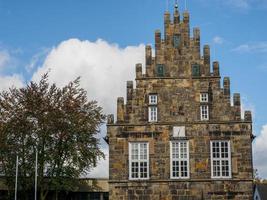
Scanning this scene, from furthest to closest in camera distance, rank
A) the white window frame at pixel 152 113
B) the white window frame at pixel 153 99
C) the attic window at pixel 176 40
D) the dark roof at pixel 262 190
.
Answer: the attic window at pixel 176 40 < the white window frame at pixel 153 99 < the white window frame at pixel 152 113 < the dark roof at pixel 262 190

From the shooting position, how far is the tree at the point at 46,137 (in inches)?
1572

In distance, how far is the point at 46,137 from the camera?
40062 mm

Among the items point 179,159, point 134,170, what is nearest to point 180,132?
point 179,159

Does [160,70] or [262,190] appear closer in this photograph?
[262,190]

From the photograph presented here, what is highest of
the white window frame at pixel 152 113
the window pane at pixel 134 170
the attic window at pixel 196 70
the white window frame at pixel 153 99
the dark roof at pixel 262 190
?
the attic window at pixel 196 70

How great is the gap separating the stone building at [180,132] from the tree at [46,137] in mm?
3378

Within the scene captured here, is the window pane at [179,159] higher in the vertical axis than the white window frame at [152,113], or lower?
lower

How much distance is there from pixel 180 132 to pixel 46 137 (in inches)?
405

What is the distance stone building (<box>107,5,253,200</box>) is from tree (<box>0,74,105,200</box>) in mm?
3378

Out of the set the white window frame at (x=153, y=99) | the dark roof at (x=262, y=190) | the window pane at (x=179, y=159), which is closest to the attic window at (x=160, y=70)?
the white window frame at (x=153, y=99)

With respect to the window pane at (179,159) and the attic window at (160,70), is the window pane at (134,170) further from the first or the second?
the attic window at (160,70)

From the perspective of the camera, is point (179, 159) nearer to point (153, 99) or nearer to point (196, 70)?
point (153, 99)

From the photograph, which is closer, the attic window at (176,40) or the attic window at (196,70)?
the attic window at (196,70)

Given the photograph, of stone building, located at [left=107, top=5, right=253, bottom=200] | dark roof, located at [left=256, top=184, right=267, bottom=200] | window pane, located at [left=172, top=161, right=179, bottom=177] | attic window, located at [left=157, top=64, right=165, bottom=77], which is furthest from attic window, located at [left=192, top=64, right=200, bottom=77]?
dark roof, located at [left=256, top=184, right=267, bottom=200]
